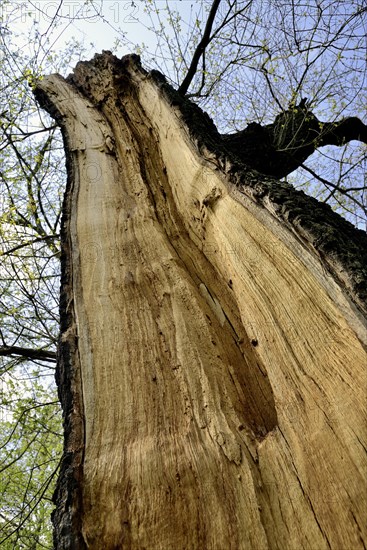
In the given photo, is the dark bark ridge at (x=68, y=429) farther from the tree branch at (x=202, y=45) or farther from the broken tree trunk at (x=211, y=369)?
the tree branch at (x=202, y=45)

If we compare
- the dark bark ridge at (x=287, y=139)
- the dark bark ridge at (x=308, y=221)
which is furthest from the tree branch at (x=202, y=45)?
the dark bark ridge at (x=308, y=221)

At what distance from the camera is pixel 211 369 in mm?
1211

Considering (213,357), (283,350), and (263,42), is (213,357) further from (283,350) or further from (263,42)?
(263,42)

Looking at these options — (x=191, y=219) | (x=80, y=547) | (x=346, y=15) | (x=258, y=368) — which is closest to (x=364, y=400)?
(x=258, y=368)

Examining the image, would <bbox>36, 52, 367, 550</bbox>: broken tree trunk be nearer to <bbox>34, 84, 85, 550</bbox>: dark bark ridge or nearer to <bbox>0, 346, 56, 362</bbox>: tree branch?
<bbox>34, 84, 85, 550</bbox>: dark bark ridge

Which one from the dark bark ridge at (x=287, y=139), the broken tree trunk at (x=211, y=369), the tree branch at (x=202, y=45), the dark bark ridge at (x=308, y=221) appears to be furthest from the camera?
the tree branch at (x=202, y=45)

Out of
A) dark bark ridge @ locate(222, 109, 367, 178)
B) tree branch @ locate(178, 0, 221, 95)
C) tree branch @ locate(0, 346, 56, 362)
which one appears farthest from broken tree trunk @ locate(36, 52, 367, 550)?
tree branch @ locate(178, 0, 221, 95)

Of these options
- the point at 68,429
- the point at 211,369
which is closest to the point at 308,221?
the point at 211,369

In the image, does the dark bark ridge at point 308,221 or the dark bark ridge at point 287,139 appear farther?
the dark bark ridge at point 287,139

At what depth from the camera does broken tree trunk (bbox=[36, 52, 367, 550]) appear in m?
0.86

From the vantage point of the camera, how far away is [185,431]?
104 centimetres

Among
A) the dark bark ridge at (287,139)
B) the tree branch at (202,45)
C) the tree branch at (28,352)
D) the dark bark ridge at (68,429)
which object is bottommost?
the dark bark ridge at (68,429)

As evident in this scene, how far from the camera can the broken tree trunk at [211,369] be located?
862 mm

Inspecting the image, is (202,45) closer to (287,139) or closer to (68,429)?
(287,139)
